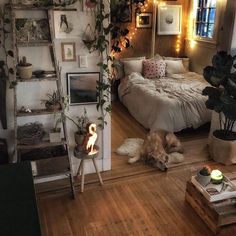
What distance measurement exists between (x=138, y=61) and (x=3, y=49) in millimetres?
3227

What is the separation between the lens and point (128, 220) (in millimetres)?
2381

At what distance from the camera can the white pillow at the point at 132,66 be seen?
205 inches

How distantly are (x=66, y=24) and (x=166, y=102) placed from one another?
1.92m

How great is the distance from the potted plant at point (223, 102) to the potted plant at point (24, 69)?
195cm

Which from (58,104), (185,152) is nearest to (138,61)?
(185,152)

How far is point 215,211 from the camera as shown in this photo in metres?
2.21

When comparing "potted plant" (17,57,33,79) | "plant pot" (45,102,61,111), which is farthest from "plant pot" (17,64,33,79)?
"plant pot" (45,102,61,111)

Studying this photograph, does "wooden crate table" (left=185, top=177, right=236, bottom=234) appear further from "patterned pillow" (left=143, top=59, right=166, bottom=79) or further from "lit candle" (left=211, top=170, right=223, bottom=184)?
"patterned pillow" (left=143, top=59, right=166, bottom=79)

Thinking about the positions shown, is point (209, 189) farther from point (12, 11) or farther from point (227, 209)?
point (12, 11)

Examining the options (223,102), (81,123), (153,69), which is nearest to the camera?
(81,123)

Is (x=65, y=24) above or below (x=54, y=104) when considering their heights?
above

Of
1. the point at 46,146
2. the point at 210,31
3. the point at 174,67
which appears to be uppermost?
the point at 210,31

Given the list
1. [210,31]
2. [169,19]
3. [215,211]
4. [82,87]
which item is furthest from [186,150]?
[169,19]

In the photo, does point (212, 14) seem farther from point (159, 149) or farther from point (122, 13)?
point (159, 149)
